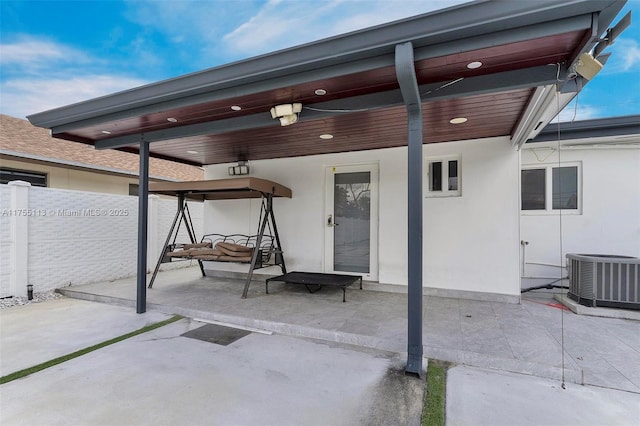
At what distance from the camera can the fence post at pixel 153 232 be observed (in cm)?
708

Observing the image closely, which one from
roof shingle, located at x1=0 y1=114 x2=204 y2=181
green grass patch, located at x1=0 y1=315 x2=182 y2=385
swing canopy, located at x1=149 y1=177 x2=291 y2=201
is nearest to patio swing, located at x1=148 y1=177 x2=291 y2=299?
swing canopy, located at x1=149 y1=177 x2=291 y2=201

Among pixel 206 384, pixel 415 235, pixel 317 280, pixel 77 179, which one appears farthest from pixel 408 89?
pixel 77 179

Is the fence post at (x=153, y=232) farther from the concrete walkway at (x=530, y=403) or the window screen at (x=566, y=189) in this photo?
the window screen at (x=566, y=189)

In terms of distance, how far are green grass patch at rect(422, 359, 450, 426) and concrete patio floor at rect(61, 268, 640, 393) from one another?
18 cm

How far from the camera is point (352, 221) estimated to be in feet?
18.8

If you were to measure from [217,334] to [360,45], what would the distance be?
3.24 meters

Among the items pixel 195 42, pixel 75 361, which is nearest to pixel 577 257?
pixel 75 361

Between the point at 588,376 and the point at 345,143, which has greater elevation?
the point at 345,143

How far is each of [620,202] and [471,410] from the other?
5157 mm

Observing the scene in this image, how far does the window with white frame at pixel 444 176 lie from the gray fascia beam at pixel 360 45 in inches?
122

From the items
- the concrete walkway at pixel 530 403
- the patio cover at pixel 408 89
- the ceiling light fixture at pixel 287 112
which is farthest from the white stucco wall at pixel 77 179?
the concrete walkway at pixel 530 403

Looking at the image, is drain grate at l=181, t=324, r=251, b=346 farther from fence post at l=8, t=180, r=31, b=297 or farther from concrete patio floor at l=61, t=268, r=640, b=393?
fence post at l=8, t=180, r=31, b=297

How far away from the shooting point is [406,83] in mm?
2354

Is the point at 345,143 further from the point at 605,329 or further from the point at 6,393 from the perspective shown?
the point at 6,393
